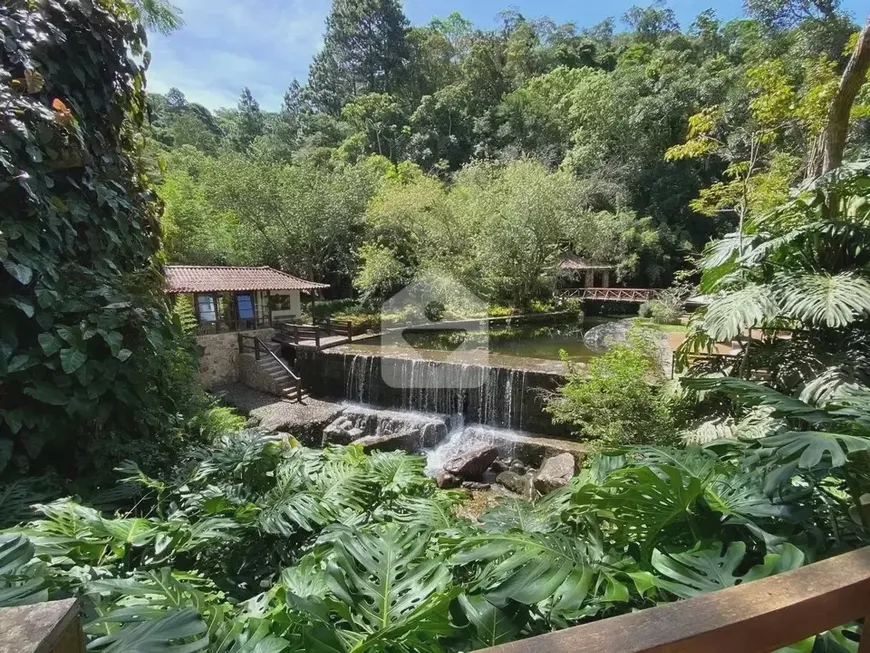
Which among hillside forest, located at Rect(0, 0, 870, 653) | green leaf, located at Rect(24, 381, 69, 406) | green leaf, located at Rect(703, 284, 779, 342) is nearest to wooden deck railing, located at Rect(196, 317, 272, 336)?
Answer: hillside forest, located at Rect(0, 0, 870, 653)

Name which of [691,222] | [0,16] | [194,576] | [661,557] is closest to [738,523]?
[661,557]

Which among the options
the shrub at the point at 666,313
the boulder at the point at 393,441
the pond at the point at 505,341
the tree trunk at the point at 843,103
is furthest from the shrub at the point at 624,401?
the shrub at the point at 666,313

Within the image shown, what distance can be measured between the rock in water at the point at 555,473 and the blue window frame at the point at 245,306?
28.3 ft

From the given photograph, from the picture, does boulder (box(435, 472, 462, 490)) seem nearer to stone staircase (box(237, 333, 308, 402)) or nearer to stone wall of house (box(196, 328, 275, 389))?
stone staircase (box(237, 333, 308, 402))

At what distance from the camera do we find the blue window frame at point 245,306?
11.1 m

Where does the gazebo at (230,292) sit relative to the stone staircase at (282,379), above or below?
above

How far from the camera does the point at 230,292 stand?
10.3 meters

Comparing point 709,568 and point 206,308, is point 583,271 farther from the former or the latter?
point 709,568

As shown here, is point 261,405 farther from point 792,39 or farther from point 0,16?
point 792,39

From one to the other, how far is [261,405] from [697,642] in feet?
29.7

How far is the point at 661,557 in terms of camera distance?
94 cm

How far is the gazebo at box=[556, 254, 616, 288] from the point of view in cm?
1434

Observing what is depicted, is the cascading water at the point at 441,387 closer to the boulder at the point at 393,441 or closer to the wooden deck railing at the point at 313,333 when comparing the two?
the boulder at the point at 393,441

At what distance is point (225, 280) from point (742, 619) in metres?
11.4
